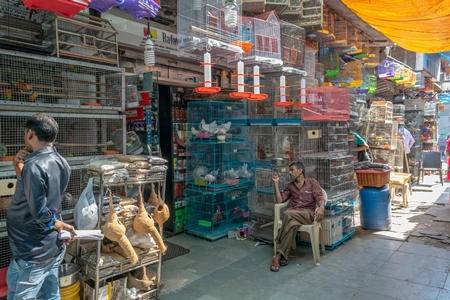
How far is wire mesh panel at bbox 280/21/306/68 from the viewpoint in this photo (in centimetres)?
565

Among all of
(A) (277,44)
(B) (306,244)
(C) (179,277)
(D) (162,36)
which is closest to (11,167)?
(C) (179,277)

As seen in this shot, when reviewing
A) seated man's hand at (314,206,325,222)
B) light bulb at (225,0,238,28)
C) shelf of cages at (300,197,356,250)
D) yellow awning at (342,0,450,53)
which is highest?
yellow awning at (342,0,450,53)

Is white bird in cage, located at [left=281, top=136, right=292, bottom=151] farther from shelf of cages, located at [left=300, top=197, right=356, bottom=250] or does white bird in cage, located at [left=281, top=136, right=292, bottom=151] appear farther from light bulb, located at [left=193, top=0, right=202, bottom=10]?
light bulb, located at [left=193, top=0, right=202, bottom=10]

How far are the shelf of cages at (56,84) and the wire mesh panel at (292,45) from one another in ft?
9.51

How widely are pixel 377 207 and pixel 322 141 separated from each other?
5.91 ft

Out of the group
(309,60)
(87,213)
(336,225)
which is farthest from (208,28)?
(336,225)

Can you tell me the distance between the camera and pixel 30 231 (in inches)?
99.4

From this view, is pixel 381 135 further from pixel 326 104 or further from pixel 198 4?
pixel 198 4

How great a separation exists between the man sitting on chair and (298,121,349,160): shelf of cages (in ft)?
2.16

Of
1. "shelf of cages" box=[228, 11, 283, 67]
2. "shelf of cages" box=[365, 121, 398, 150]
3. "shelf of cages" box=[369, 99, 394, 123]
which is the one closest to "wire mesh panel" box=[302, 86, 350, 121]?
"shelf of cages" box=[228, 11, 283, 67]

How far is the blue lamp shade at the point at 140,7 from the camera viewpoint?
327 cm

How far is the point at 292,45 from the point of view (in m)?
5.85

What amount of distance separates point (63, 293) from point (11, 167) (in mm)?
1323

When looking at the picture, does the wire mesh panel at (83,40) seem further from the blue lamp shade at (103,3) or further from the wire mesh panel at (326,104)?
the wire mesh panel at (326,104)
